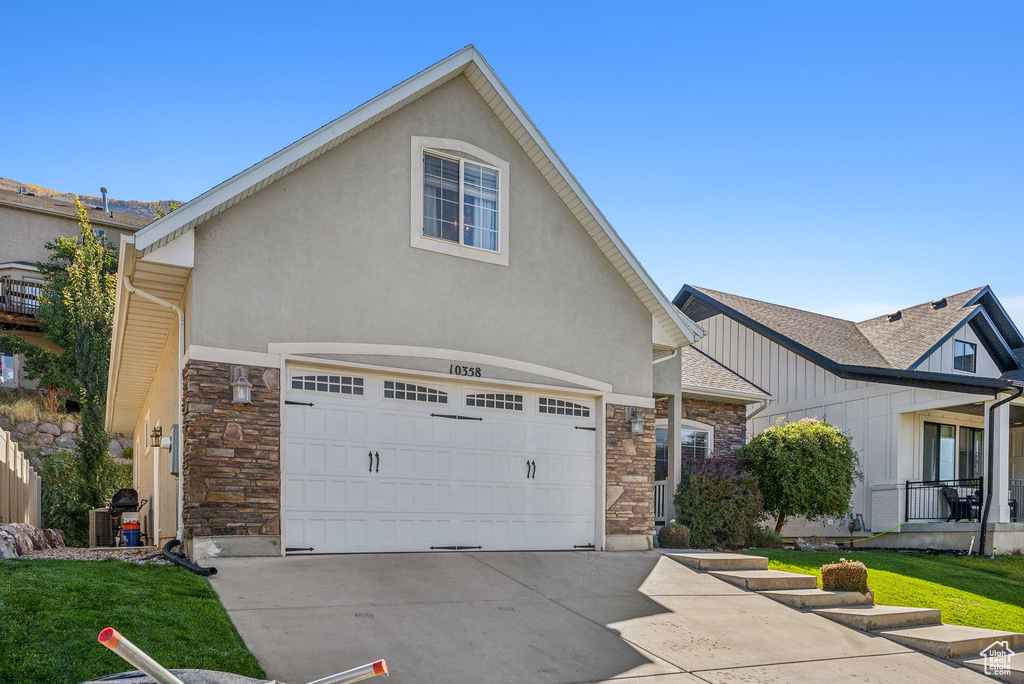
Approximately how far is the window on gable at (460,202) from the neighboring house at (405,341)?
30 millimetres

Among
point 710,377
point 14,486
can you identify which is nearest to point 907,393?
point 710,377

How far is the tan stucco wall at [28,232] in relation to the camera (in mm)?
34312

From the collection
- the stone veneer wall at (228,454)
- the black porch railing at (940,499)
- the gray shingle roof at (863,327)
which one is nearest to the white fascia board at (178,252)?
the stone veneer wall at (228,454)

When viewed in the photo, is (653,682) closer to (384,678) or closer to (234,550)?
(384,678)

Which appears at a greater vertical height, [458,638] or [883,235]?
[883,235]

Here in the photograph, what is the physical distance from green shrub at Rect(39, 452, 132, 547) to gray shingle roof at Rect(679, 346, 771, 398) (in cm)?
1469

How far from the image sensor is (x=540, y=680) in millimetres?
6695

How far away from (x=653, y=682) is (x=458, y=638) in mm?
1757

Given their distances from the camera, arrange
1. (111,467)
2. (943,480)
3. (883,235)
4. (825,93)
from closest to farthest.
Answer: (825,93)
(883,235)
(943,480)
(111,467)

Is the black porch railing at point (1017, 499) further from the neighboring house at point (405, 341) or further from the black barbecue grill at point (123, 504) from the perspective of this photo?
the black barbecue grill at point (123, 504)

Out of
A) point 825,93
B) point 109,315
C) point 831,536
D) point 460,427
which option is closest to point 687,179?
point 825,93

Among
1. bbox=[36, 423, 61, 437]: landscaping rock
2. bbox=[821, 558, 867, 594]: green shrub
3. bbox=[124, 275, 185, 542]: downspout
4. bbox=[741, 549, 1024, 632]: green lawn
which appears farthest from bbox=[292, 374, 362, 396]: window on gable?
bbox=[36, 423, 61, 437]: landscaping rock

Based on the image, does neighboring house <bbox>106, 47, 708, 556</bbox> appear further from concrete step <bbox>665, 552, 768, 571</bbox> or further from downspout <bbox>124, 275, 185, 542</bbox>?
concrete step <bbox>665, 552, 768, 571</bbox>

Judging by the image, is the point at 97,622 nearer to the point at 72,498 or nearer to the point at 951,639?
the point at 951,639
